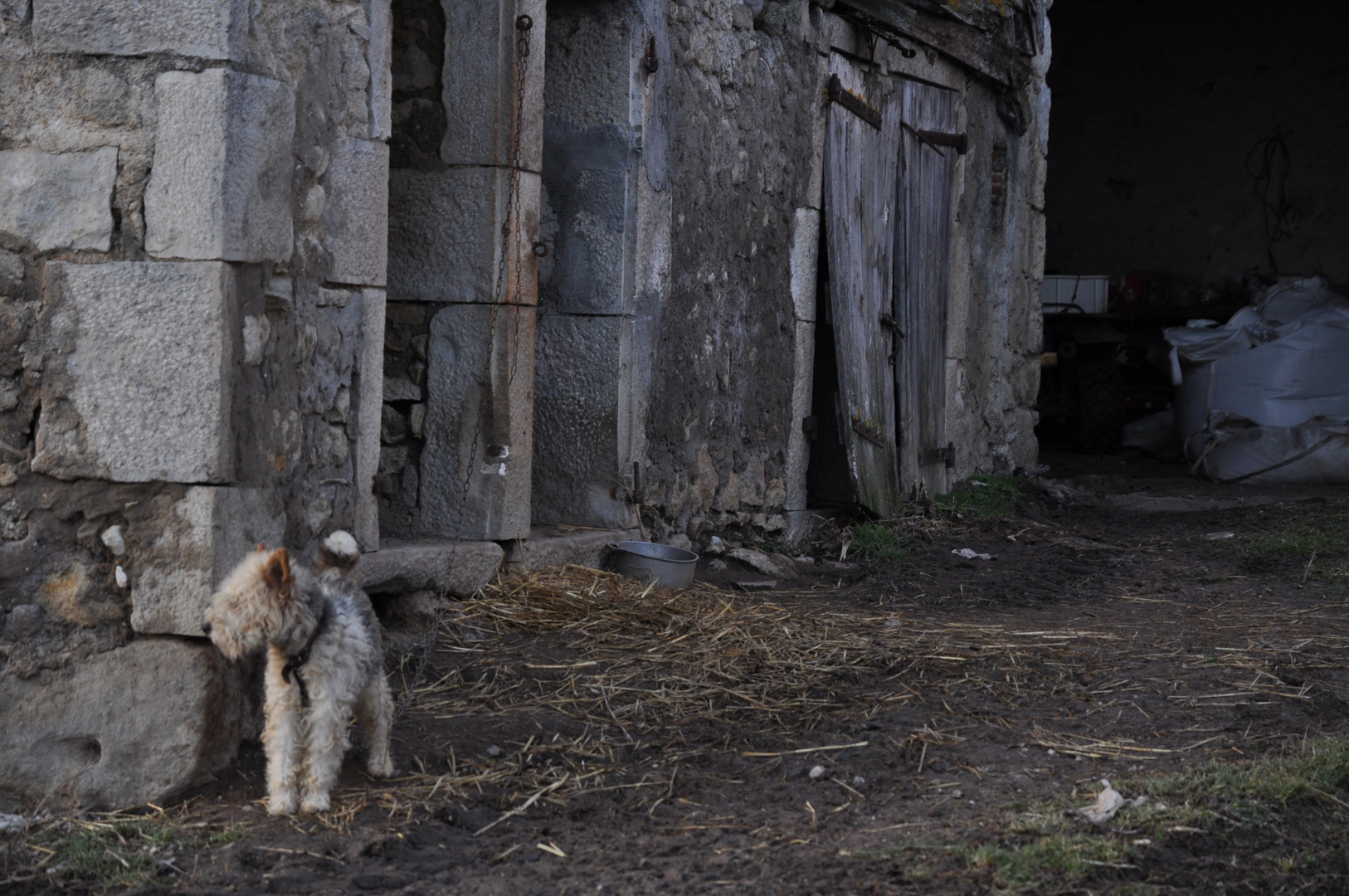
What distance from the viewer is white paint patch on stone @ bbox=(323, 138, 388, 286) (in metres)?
3.64

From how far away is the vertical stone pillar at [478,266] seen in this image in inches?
178

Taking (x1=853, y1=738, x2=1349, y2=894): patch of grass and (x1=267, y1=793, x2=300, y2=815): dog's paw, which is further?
(x1=267, y1=793, x2=300, y2=815): dog's paw

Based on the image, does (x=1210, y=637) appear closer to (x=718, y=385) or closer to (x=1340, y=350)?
(x=718, y=385)

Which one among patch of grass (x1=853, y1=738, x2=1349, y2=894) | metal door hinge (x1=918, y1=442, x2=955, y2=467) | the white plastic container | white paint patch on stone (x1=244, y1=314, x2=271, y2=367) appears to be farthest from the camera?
the white plastic container

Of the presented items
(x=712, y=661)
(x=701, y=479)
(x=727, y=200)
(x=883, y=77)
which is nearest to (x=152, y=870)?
(x=712, y=661)

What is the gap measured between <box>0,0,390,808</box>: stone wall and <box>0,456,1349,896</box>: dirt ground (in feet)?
1.06

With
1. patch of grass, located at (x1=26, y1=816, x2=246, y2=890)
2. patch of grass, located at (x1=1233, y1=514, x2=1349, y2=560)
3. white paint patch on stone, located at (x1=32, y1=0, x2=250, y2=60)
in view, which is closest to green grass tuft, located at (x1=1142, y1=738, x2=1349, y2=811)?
patch of grass, located at (x1=26, y1=816, x2=246, y2=890)

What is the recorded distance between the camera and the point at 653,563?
200 inches

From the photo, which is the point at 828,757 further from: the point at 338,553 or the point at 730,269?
the point at 730,269

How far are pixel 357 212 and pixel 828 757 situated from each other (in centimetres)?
197

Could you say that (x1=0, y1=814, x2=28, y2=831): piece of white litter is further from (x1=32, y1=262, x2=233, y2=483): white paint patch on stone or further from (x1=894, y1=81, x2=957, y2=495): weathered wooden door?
(x1=894, y1=81, x2=957, y2=495): weathered wooden door

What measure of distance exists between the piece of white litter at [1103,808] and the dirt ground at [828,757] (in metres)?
0.03

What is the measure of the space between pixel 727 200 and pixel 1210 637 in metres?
2.70

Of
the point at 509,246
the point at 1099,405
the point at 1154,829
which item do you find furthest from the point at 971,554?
the point at 1099,405
